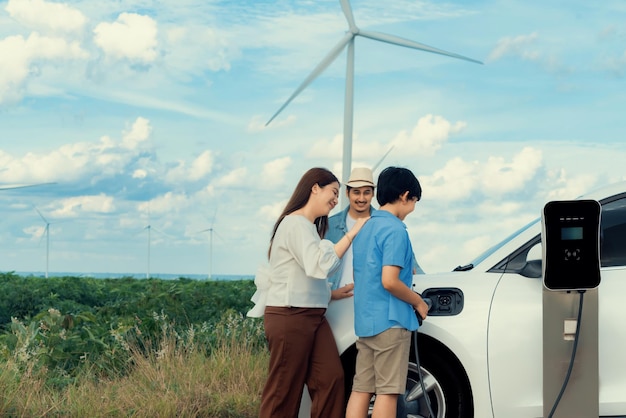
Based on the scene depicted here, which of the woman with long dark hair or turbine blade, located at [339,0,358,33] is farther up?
turbine blade, located at [339,0,358,33]

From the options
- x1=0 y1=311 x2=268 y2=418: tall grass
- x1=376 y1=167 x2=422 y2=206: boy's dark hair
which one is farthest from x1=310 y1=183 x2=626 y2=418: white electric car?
x1=0 y1=311 x2=268 y2=418: tall grass

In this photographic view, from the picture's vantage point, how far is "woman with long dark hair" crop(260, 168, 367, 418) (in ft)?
19.4

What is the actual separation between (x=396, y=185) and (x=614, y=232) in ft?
5.18

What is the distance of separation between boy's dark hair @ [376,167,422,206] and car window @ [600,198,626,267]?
4.42ft

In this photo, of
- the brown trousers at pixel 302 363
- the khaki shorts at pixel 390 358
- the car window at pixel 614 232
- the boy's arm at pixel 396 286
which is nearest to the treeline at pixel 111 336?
the brown trousers at pixel 302 363

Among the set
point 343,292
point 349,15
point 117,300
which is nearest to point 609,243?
point 343,292

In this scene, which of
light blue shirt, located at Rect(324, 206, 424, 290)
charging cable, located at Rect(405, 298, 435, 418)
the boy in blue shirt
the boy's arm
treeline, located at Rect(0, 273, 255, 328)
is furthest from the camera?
treeline, located at Rect(0, 273, 255, 328)

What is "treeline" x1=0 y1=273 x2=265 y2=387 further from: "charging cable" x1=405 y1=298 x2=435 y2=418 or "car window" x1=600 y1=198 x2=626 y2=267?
"car window" x1=600 y1=198 x2=626 y2=267

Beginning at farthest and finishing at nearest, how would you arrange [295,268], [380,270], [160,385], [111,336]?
[111,336], [160,385], [295,268], [380,270]

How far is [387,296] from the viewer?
546 centimetres

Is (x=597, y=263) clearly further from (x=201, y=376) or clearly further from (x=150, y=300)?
(x=150, y=300)

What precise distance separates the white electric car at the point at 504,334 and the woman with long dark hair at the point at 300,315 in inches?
20.9

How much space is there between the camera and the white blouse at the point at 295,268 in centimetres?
582

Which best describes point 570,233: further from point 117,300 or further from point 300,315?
point 117,300
